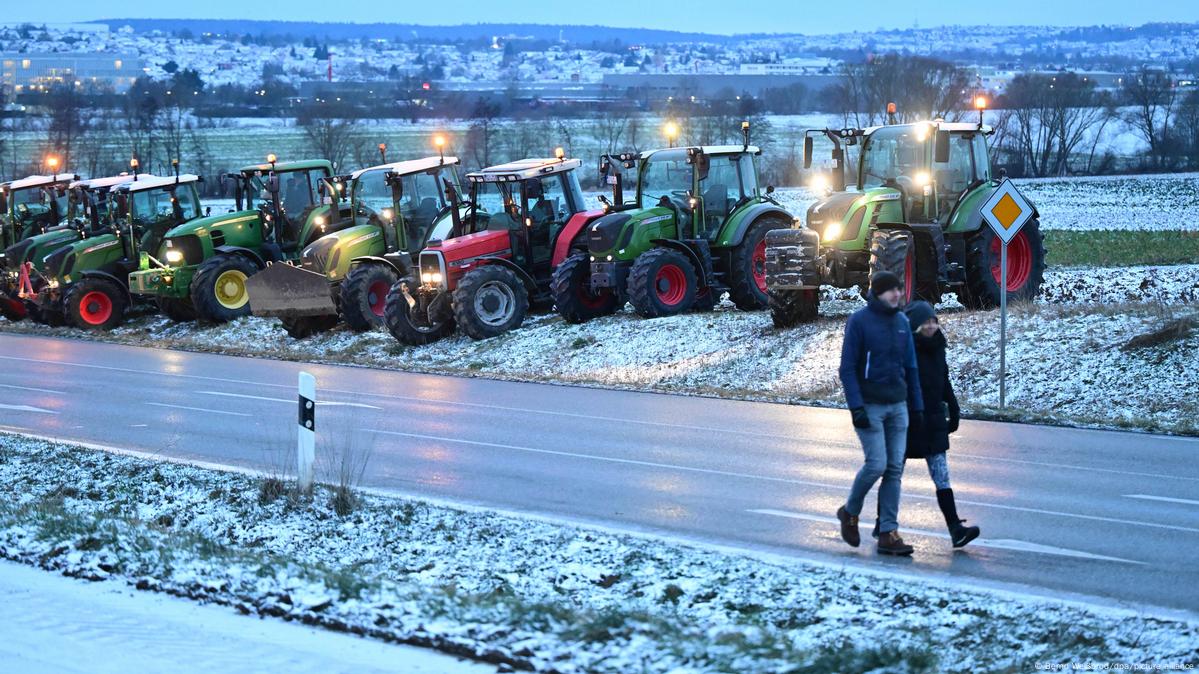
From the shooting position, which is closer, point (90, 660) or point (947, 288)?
point (90, 660)

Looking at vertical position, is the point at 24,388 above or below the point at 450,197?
below

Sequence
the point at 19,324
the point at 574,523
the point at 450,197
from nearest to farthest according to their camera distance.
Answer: the point at 574,523, the point at 450,197, the point at 19,324

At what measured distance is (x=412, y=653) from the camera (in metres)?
8.34

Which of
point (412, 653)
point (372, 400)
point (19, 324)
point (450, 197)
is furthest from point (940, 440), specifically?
point (19, 324)

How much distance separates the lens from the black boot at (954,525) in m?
10.6

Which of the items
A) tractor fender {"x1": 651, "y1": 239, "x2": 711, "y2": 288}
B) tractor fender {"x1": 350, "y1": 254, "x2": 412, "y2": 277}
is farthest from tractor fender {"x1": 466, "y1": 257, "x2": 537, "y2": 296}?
tractor fender {"x1": 651, "y1": 239, "x2": 711, "y2": 288}

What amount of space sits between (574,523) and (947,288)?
1303 cm

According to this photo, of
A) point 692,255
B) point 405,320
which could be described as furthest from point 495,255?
point 692,255

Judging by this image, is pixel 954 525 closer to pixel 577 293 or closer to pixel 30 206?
pixel 577 293

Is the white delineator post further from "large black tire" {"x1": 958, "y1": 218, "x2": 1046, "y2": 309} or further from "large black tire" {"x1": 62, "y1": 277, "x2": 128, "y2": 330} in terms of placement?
"large black tire" {"x1": 62, "y1": 277, "x2": 128, "y2": 330}

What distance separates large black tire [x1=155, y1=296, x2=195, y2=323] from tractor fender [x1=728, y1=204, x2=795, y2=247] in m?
13.3

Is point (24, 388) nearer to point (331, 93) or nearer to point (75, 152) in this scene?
point (75, 152)

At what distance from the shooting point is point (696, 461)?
1470 centimetres

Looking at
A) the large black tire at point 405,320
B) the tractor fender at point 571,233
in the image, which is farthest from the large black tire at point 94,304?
the tractor fender at point 571,233
